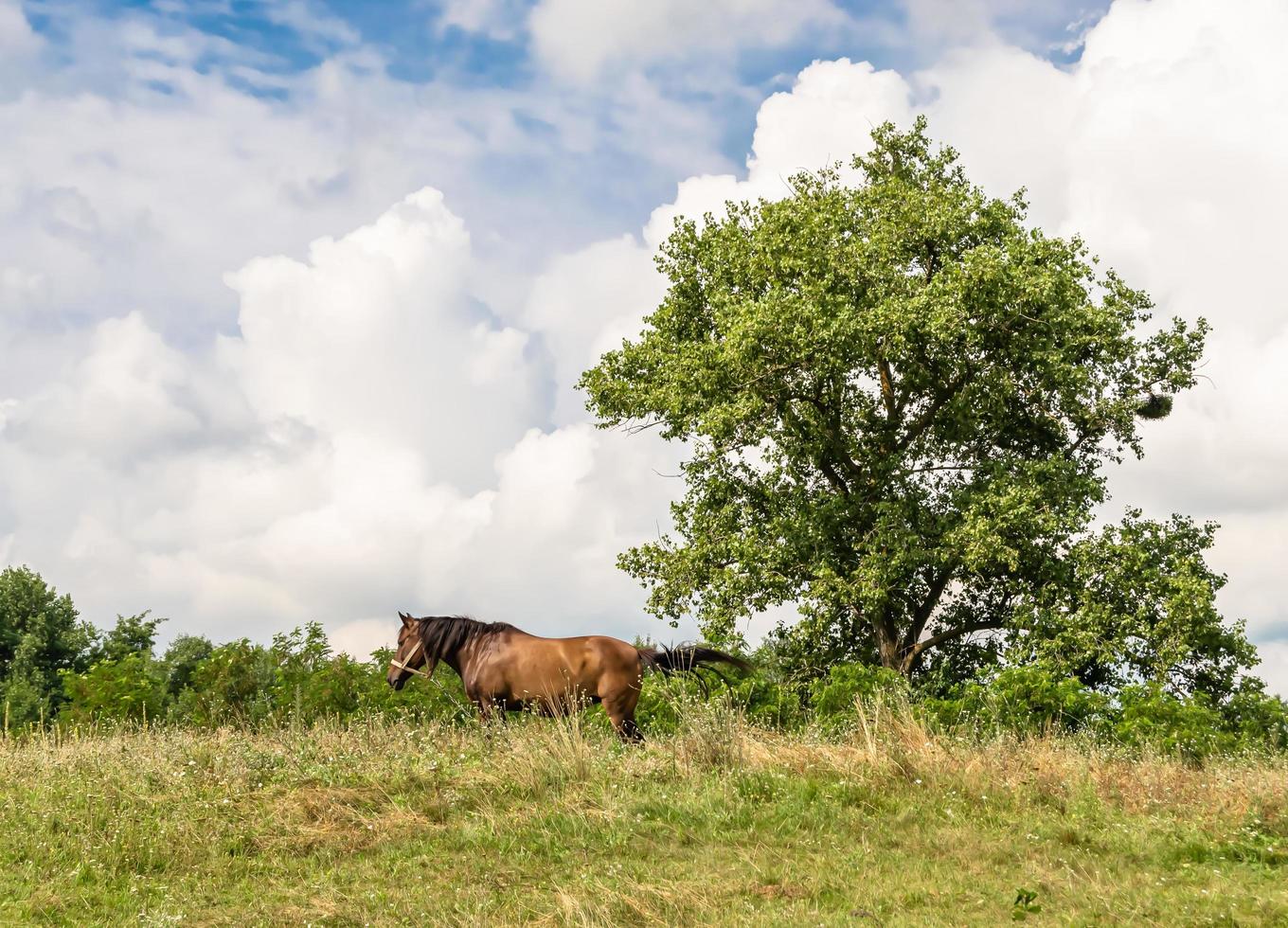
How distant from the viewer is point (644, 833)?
1042 centimetres

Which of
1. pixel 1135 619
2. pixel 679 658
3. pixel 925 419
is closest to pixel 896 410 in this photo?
pixel 925 419

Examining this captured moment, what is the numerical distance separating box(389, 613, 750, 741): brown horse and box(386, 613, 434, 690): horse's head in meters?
0.02

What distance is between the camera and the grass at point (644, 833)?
8.79 m

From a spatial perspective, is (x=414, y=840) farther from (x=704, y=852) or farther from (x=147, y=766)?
(x=147, y=766)

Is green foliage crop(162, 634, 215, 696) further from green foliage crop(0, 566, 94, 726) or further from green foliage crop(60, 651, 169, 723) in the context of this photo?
green foliage crop(60, 651, 169, 723)

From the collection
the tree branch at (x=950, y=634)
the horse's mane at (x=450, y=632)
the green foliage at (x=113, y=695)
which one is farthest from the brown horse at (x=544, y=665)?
the tree branch at (x=950, y=634)

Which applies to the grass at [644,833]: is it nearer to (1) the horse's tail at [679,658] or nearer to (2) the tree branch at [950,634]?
(1) the horse's tail at [679,658]

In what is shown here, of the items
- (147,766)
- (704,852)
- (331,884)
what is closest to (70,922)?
(331,884)

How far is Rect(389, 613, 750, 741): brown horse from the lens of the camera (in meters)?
16.0

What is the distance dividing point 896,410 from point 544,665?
13.4 meters

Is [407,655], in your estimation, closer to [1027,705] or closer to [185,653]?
[1027,705]

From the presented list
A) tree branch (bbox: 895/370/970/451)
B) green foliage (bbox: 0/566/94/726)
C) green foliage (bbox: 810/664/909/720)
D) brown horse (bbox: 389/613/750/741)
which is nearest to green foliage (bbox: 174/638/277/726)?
brown horse (bbox: 389/613/750/741)

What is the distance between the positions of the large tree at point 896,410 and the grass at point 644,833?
10382 mm

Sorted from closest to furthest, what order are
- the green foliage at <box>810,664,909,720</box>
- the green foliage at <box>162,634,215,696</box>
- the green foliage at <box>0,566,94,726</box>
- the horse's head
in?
the green foliage at <box>810,664,909,720</box> < the horse's head < the green foliage at <box>162,634,215,696</box> < the green foliage at <box>0,566,94,726</box>
